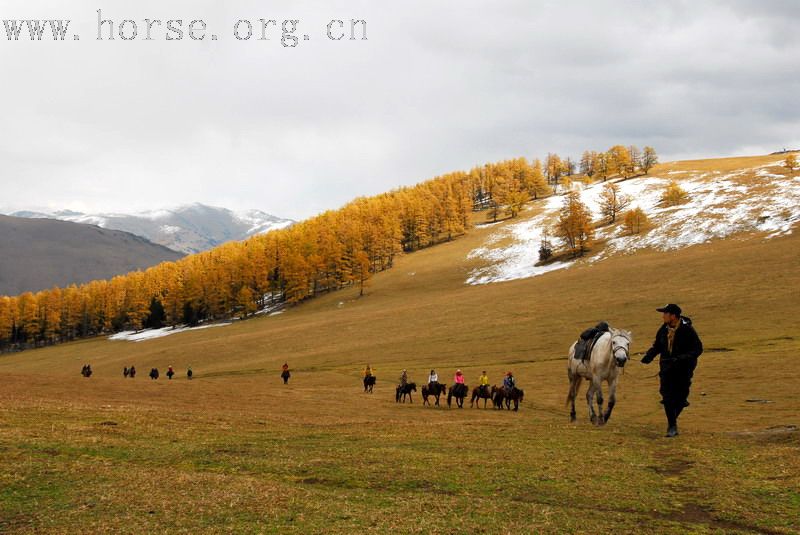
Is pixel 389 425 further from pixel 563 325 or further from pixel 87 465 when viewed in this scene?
pixel 563 325

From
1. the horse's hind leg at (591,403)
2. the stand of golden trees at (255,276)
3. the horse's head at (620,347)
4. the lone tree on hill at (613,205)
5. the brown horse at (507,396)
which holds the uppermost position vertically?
the lone tree on hill at (613,205)

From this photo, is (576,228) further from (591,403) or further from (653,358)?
(653,358)

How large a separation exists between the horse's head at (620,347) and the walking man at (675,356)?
3.74 ft

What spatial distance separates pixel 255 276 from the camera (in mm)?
144375

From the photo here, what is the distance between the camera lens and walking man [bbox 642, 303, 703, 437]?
15180mm

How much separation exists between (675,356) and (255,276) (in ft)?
448

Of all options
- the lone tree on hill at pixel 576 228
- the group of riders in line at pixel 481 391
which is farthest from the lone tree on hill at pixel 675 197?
the group of riders in line at pixel 481 391

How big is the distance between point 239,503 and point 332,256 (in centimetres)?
13464

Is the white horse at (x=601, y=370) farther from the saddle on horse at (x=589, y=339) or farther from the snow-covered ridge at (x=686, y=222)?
the snow-covered ridge at (x=686, y=222)

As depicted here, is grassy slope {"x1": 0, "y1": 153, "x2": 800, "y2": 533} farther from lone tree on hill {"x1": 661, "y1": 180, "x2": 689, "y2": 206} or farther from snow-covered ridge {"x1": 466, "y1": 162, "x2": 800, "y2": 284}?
lone tree on hill {"x1": 661, "y1": 180, "x2": 689, "y2": 206}

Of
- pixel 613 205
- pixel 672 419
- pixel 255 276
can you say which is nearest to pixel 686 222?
pixel 613 205

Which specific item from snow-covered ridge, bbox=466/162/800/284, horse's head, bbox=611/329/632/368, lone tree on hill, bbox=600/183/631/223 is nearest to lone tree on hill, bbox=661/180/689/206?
snow-covered ridge, bbox=466/162/800/284

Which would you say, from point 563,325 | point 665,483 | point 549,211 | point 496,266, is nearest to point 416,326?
point 563,325

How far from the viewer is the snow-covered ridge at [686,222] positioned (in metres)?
112
